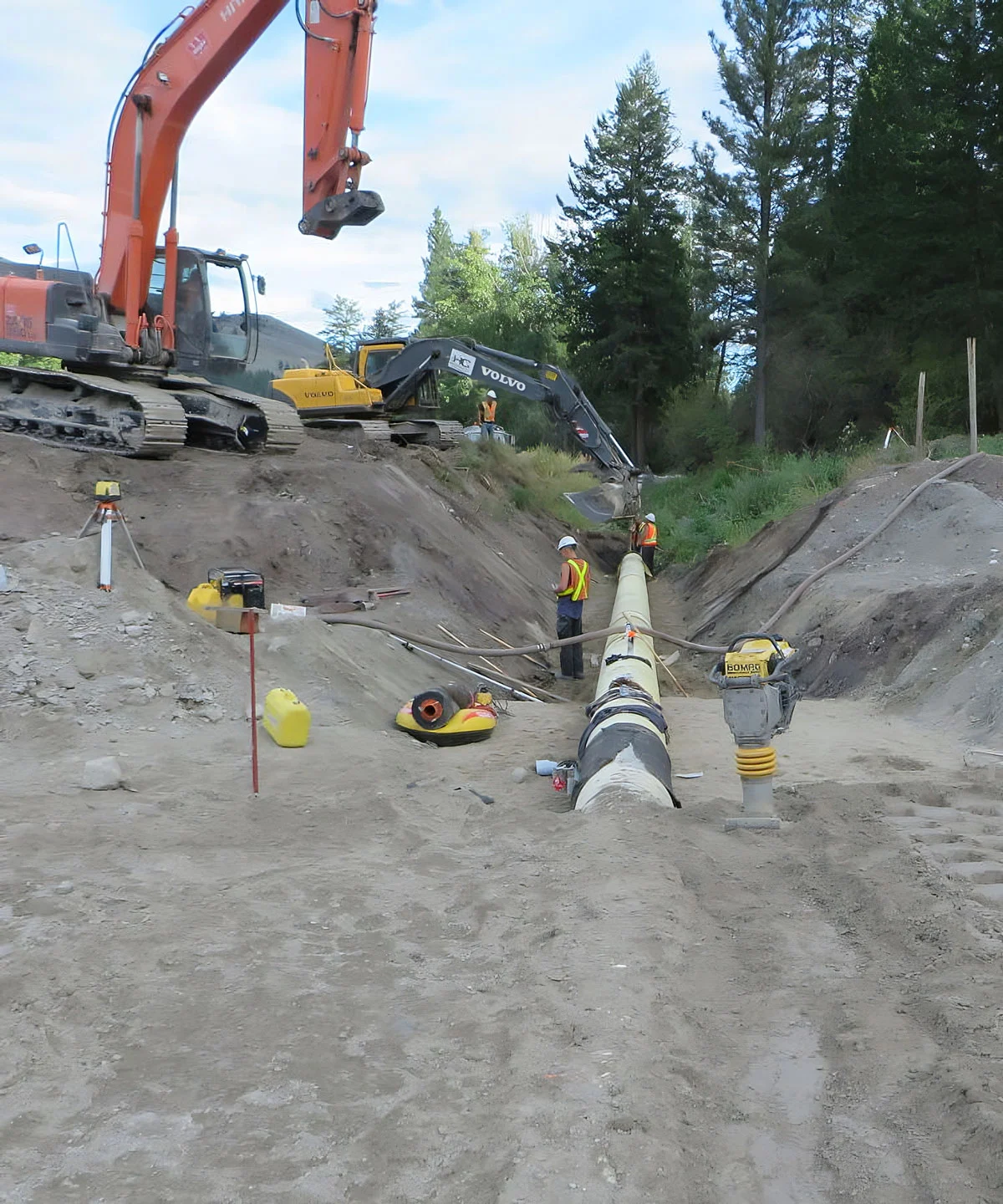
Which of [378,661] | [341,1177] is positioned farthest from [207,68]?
[341,1177]

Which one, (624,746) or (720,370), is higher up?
(720,370)

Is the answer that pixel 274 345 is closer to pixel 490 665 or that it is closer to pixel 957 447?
pixel 490 665

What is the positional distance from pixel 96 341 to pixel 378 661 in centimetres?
572

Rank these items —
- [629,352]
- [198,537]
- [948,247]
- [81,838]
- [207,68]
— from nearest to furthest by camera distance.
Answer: [81,838] < [198,537] < [207,68] < [948,247] < [629,352]

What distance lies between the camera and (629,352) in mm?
41875

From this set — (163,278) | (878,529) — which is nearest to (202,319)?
(163,278)

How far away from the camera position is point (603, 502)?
18766 millimetres

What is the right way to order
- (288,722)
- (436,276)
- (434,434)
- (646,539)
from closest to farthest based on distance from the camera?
(288,722) → (646,539) → (434,434) → (436,276)

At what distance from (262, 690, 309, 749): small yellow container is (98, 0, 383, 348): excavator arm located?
6.42 meters

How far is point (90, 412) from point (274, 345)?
583cm

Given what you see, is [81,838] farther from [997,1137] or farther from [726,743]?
[726,743]

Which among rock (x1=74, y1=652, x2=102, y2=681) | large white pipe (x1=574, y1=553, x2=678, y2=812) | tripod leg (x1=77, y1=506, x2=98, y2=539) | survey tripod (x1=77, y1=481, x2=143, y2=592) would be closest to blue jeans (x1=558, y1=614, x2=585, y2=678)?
large white pipe (x1=574, y1=553, x2=678, y2=812)

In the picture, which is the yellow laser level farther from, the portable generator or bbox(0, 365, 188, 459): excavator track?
bbox(0, 365, 188, 459): excavator track

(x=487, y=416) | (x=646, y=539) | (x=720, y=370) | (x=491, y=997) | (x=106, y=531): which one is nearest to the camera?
(x=491, y=997)
